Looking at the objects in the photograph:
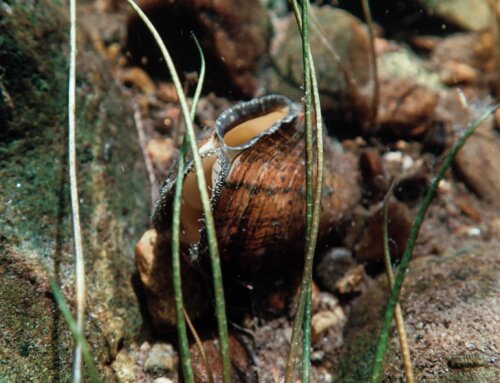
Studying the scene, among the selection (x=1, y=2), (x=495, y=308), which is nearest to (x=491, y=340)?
(x=495, y=308)

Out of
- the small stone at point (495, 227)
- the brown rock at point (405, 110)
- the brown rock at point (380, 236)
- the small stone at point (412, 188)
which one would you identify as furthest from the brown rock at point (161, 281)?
the small stone at point (495, 227)

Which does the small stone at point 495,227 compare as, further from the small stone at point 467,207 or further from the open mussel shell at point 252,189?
the open mussel shell at point 252,189

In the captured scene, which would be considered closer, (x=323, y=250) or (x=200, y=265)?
(x=200, y=265)

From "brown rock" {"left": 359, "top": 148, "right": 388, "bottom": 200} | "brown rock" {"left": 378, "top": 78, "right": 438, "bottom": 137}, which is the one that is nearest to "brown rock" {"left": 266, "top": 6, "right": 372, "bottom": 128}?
"brown rock" {"left": 378, "top": 78, "right": 438, "bottom": 137}

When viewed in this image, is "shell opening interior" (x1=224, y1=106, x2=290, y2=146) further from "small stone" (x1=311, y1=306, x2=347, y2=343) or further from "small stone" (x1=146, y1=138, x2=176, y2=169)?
"small stone" (x1=311, y1=306, x2=347, y2=343)

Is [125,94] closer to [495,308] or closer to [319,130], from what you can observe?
[319,130]

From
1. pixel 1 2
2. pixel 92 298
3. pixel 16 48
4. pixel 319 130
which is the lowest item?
pixel 92 298
